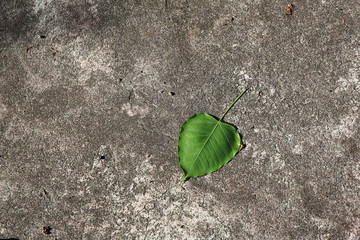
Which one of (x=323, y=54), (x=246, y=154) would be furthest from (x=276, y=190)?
(x=323, y=54)

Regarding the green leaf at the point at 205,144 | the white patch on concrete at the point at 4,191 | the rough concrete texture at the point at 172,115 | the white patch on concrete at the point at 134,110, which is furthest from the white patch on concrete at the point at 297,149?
the white patch on concrete at the point at 4,191

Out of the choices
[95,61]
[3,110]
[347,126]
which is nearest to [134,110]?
[95,61]

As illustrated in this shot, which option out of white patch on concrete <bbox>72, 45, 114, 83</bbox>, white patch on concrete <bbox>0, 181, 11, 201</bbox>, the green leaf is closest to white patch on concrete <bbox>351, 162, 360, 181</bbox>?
the green leaf

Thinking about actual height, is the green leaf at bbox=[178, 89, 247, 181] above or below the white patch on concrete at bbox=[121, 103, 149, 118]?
below

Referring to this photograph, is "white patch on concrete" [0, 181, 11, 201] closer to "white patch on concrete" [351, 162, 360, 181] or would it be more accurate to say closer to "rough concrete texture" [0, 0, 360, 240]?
"rough concrete texture" [0, 0, 360, 240]

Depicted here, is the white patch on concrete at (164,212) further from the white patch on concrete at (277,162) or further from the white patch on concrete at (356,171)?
the white patch on concrete at (356,171)
